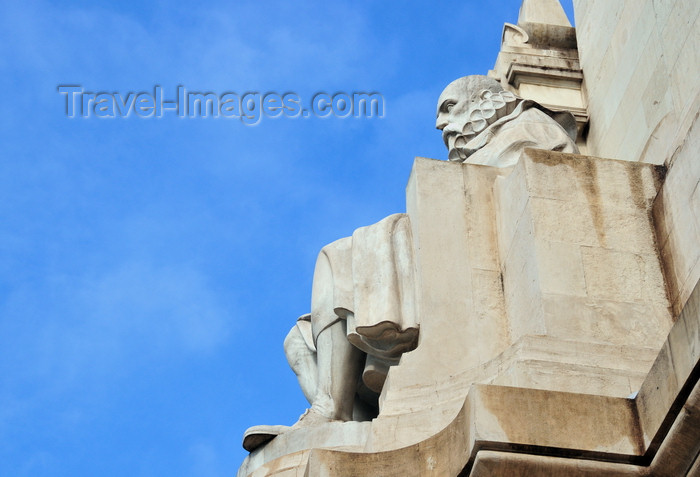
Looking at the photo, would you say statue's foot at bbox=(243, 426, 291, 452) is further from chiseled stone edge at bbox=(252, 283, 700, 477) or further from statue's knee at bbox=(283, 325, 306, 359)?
chiseled stone edge at bbox=(252, 283, 700, 477)

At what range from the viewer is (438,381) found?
940 centimetres

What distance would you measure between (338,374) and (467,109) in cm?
312

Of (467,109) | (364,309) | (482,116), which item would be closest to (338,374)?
(364,309)

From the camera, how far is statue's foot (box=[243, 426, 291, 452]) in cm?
1046

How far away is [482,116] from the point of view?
12.5m

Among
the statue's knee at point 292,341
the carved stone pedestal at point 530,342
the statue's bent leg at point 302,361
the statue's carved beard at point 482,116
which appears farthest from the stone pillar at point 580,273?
the statue's knee at point 292,341

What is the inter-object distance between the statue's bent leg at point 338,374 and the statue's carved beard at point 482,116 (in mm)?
2397

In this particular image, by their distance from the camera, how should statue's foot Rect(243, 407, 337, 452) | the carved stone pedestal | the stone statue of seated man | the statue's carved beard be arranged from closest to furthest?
the carved stone pedestal
the stone statue of seated man
statue's foot Rect(243, 407, 337, 452)
the statue's carved beard

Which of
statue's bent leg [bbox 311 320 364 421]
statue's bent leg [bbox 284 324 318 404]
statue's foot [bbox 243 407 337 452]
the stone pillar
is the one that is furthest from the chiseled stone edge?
statue's bent leg [bbox 284 324 318 404]

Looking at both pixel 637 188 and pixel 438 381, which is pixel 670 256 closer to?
pixel 637 188

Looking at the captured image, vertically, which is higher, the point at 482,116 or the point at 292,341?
the point at 482,116

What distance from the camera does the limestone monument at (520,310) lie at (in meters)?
7.70

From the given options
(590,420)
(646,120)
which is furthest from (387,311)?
(646,120)

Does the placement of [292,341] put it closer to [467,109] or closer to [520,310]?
[467,109]
